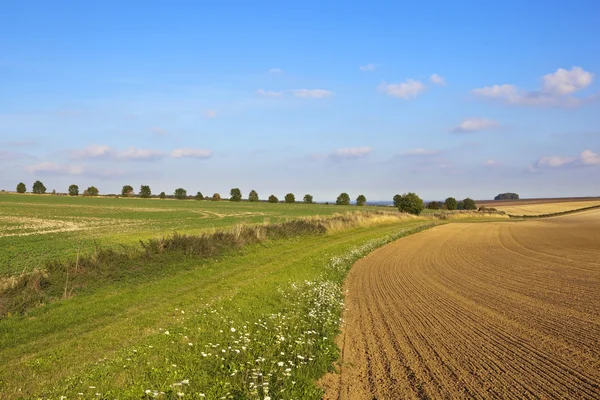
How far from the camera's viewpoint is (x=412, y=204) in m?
73.2

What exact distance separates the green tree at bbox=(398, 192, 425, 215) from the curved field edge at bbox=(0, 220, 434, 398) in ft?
195

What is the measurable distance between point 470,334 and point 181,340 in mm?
A: 6570

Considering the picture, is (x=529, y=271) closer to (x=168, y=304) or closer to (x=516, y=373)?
(x=516, y=373)

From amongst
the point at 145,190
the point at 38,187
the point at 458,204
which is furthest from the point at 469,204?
the point at 38,187

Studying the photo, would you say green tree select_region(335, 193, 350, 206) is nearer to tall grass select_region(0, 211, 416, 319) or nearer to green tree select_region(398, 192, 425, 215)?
green tree select_region(398, 192, 425, 215)

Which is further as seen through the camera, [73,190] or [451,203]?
[73,190]

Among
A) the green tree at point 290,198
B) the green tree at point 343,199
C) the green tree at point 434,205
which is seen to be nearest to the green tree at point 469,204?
the green tree at point 434,205

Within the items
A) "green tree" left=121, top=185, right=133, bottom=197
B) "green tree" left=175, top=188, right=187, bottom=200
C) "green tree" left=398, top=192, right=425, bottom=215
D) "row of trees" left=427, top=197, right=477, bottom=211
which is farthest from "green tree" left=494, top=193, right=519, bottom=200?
"green tree" left=121, top=185, right=133, bottom=197

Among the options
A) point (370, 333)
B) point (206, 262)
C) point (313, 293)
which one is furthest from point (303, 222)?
point (370, 333)

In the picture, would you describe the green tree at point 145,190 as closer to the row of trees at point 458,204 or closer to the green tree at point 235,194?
the green tree at point 235,194

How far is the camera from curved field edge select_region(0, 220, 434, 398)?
6.54 meters

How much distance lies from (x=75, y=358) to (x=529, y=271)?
18570mm

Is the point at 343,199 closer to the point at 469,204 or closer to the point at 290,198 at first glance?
the point at 290,198

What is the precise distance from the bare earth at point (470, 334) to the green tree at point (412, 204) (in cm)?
5426
